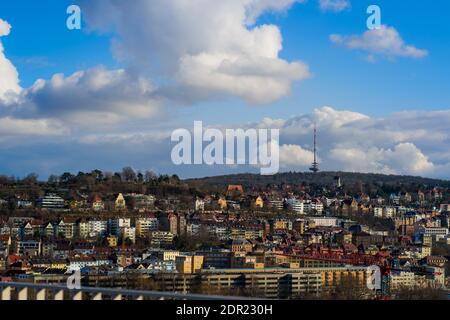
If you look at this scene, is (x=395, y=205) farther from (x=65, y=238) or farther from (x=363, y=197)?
(x=65, y=238)

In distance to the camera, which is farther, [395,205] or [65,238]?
[395,205]

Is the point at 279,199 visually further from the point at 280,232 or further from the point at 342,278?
the point at 342,278

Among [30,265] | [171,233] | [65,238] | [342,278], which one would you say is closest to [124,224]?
[171,233]

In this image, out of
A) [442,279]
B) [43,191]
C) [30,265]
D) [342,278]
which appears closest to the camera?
[342,278]
